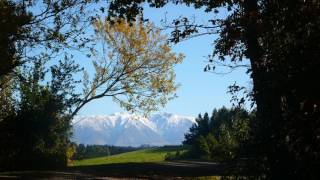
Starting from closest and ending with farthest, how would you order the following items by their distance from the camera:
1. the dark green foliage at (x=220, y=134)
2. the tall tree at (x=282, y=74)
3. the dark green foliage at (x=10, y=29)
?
the tall tree at (x=282, y=74)
the dark green foliage at (x=220, y=134)
the dark green foliage at (x=10, y=29)

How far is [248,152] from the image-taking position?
42.4 ft

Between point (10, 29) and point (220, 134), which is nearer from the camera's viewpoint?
point (10, 29)

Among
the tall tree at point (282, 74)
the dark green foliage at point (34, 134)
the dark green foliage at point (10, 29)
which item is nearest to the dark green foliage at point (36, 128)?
the dark green foliage at point (34, 134)

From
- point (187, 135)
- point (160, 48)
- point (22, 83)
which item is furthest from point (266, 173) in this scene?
point (187, 135)

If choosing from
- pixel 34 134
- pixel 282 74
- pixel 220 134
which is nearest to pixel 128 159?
pixel 220 134

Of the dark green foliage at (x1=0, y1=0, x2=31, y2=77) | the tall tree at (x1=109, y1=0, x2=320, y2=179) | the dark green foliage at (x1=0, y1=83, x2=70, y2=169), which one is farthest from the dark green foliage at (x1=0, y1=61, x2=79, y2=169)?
the tall tree at (x1=109, y1=0, x2=320, y2=179)

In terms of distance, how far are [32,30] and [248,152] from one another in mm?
15431

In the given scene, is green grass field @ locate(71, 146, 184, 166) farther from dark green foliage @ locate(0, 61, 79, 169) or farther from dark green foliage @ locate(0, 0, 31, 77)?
dark green foliage @ locate(0, 0, 31, 77)

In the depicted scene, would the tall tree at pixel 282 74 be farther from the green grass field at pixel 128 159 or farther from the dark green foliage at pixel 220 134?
the green grass field at pixel 128 159

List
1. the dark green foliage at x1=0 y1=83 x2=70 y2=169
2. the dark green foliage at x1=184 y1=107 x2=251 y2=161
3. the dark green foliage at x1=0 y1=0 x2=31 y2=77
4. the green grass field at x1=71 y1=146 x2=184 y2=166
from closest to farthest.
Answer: the dark green foliage at x1=184 y1=107 x2=251 y2=161
the dark green foliage at x1=0 y1=0 x2=31 y2=77
the dark green foliage at x1=0 y1=83 x2=70 y2=169
the green grass field at x1=71 y1=146 x2=184 y2=166

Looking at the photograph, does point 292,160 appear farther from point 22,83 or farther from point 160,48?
point 160,48

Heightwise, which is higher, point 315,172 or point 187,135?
point 187,135

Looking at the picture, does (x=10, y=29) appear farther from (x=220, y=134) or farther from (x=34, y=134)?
(x=220, y=134)

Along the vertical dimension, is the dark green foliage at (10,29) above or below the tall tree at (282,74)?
above
